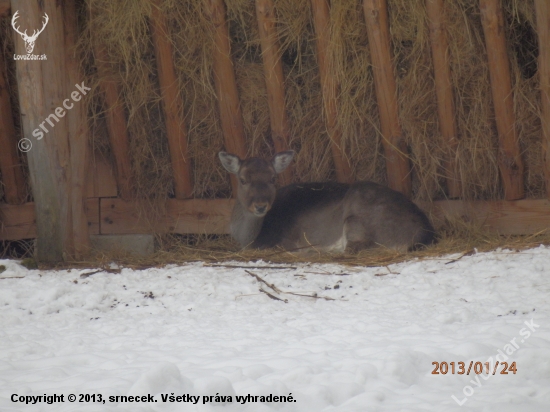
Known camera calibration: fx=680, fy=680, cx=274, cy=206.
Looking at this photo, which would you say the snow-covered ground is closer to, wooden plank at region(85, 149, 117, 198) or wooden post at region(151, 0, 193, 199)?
wooden post at region(151, 0, 193, 199)

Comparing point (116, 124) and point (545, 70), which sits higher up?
point (545, 70)

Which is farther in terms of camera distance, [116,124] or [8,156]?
[8,156]

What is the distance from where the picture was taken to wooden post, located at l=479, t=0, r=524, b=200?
21.4 ft

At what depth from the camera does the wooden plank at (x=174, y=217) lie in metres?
8.30

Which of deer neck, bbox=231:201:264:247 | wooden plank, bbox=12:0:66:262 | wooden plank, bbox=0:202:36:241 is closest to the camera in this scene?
wooden plank, bbox=12:0:66:262

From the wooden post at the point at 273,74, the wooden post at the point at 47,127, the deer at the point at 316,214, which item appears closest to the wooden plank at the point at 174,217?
the deer at the point at 316,214

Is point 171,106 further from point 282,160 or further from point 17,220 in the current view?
point 17,220

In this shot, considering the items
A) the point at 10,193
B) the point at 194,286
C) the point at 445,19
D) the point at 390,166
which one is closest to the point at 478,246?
the point at 390,166

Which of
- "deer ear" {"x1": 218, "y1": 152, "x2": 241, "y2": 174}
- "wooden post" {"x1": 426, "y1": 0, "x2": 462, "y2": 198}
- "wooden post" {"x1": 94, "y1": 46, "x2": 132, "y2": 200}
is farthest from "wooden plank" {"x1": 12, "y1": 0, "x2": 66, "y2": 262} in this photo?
"wooden post" {"x1": 426, "y1": 0, "x2": 462, "y2": 198}

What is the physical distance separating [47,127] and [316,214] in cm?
307

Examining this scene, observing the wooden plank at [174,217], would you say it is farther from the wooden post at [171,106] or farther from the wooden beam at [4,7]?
the wooden beam at [4,7]

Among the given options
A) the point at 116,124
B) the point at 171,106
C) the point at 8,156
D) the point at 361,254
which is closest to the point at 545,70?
the point at 361,254

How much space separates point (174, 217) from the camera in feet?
27.3

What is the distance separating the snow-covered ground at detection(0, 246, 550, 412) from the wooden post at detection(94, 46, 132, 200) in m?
2.14
